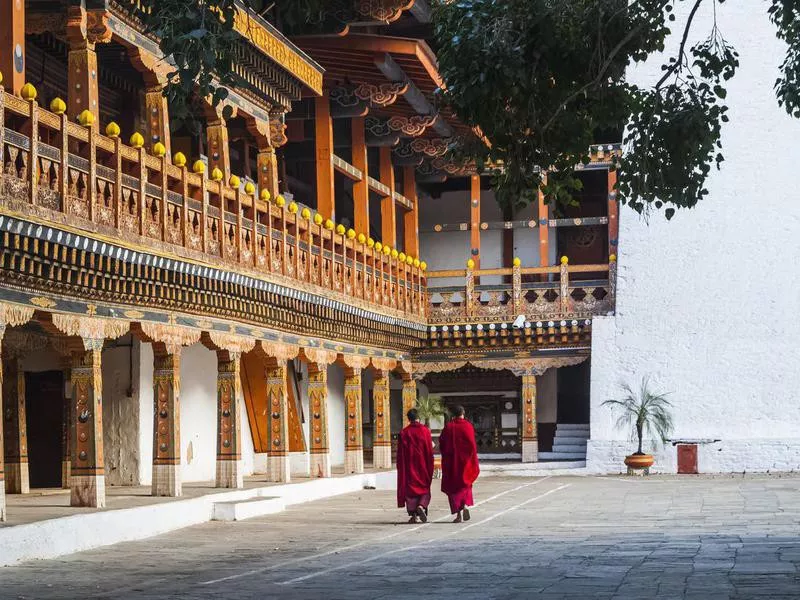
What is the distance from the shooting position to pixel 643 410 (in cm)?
2400

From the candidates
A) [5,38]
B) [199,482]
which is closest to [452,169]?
[199,482]

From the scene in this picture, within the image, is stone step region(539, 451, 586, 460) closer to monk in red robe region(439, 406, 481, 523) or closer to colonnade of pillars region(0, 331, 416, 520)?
colonnade of pillars region(0, 331, 416, 520)

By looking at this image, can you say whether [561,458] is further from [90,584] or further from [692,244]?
[90,584]

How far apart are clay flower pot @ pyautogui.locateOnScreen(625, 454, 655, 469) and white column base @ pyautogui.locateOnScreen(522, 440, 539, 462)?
1.76m

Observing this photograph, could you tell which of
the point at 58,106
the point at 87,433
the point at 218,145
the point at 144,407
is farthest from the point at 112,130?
the point at 144,407

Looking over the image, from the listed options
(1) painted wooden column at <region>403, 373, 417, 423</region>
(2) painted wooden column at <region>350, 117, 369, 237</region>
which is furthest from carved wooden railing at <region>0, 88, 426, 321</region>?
(1) painted wooden column at <region>403, 373, 417, 423</region>

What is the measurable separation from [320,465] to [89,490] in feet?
23.5

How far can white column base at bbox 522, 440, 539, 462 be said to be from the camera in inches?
974

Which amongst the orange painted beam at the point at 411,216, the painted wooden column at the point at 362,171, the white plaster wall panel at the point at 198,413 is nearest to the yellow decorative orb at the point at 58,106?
the white plaster wall panel at the point at 198,413

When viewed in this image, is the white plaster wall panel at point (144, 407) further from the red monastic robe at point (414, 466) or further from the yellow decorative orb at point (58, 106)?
the yellow decorative orb at point (58, 106)

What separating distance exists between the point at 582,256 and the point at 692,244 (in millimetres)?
2753

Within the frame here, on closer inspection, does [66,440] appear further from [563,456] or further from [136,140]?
[563,456]

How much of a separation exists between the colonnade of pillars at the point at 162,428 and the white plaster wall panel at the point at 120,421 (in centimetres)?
50

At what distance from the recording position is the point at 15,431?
15961 mm
